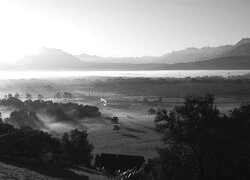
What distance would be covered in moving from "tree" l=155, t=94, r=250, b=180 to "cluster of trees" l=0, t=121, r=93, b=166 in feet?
61.9

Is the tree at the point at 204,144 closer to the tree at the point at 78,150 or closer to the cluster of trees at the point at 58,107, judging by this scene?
the tree at the point at 78,150

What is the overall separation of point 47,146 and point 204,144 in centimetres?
2271

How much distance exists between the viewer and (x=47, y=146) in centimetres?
4081

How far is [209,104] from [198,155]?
390 centimetres

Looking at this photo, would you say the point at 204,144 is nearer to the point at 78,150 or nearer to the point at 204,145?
the point at 204,145

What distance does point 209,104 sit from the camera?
25422 millimetres

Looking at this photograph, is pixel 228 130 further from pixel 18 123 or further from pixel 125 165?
pixel 18 123

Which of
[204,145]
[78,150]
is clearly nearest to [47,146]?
[78,150]

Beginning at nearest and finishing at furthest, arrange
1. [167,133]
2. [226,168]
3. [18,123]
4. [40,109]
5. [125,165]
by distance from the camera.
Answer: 1. [226,168]
2. [167,133]
3. [125,165]
4. [18,123]
5. [40,109]

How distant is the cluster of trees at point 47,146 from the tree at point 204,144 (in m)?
18.9

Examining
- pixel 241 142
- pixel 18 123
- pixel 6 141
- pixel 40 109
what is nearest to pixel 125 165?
pixel 6 141

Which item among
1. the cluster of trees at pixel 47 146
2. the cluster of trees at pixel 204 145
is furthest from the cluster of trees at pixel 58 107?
the cluster of trees at pixel 204 145

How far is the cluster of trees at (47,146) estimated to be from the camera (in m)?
38.2

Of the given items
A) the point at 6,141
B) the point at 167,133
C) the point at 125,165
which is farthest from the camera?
the point at 125,165
